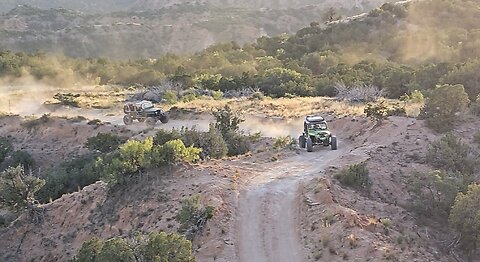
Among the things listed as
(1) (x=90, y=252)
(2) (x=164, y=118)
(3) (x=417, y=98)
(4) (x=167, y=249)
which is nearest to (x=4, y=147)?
(2) (x=164, y=118)

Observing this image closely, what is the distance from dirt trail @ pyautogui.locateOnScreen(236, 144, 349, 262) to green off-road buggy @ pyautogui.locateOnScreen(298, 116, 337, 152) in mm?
2445

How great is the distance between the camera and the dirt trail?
582 inches

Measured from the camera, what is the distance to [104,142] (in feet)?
101

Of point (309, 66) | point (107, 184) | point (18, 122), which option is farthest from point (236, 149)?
point (309, 66)

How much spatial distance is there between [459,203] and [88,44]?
9504cm

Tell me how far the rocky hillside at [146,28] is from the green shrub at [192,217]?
79173 mm

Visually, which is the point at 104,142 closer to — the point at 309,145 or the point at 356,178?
the point at 309,145

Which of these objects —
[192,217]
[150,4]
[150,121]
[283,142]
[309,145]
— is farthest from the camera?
[150,4]

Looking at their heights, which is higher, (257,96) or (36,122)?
(257,96)

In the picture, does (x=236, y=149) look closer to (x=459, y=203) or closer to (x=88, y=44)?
(x=459, y=203)

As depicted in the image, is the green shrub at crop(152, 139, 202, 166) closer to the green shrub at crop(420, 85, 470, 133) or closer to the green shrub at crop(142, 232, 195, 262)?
the green shrub at crop(142, 232, 195, 262)

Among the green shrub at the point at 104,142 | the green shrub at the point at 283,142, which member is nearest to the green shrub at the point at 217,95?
the green shrub at the point at 104,142

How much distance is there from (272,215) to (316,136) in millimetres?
7534

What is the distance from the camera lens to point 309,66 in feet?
182
